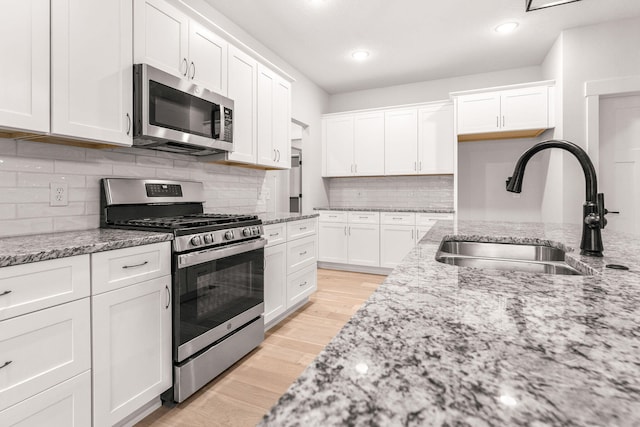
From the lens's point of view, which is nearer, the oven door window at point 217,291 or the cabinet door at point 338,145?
the oven door window at point 217,291

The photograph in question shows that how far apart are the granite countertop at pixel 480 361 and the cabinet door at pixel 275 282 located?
2.00m

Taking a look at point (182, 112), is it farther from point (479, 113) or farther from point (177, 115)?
point (479, 113)

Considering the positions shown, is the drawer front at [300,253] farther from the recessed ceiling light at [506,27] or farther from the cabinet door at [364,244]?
the recessed ceiling light at [506,27]

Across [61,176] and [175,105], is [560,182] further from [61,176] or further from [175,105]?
[61,176]

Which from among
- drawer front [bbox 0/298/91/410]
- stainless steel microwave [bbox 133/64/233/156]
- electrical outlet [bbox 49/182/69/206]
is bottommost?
drawer front [bbox 0/298/91/410]

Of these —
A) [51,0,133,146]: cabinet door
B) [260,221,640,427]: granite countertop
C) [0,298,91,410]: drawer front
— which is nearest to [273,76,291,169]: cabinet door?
[51,0,133,146]: cabinet door

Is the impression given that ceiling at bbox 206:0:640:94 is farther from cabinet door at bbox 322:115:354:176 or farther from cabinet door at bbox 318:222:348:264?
cabinet door at bbox 318:222:348:264

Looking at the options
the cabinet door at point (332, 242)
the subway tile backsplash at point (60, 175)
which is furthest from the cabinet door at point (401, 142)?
the subway tile backsplash at point (60, 175)

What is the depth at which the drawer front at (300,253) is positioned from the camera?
9.48 ft

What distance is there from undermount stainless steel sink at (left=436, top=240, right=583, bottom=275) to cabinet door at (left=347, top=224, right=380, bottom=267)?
302 centimetres

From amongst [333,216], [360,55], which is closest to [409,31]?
[360,55]

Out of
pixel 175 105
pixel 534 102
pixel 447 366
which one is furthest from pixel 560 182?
pixel 447 366

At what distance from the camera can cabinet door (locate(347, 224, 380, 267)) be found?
4484 millimetres

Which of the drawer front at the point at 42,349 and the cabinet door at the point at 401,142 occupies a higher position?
the cabinet door at the point at 401,142
